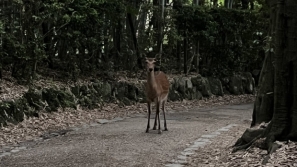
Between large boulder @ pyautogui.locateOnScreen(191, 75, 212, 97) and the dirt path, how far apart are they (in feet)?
17.6

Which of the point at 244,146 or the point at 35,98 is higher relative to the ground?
the point at 35,98

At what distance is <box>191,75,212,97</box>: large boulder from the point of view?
17.4 meters

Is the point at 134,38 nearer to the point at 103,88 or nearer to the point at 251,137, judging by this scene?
the point at 103,88

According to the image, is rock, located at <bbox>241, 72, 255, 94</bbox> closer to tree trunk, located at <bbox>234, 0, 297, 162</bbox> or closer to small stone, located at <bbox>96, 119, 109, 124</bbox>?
small stone, located at <bbox>96, 119, 109, 124</bbox>

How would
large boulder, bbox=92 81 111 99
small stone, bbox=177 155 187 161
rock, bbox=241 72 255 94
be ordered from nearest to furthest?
1. small stone, bbox=177 155 187 161
2. large boulder, bbox=92 81 111 99
3. rock, bbox=241 72 255 94

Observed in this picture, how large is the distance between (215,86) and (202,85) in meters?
1.02

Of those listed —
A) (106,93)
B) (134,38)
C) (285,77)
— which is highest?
(134,38)

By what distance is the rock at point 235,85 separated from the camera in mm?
19031

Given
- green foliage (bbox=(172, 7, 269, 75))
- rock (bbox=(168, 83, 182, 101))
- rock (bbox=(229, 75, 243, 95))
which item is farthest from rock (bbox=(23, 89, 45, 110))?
rock (bbox=(229, 75, 243, 95))

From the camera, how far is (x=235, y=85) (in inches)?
754

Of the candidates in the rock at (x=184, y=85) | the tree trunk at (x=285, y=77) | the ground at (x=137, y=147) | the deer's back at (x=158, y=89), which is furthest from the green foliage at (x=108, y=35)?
the tree trunk at (x=285, y=77)

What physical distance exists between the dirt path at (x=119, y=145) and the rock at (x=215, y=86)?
614cm

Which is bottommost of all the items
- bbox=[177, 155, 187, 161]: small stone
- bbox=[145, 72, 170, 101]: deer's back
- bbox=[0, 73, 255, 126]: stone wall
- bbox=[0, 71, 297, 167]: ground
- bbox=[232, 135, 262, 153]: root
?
bbox=[177, 155, 187, 161]: small stone

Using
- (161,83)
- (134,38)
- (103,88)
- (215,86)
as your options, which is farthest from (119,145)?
Answer: (215,86)
